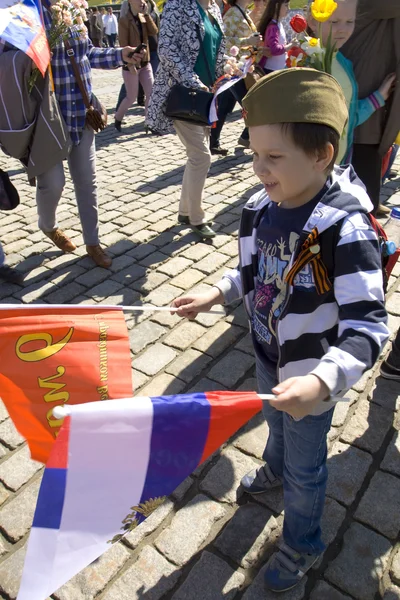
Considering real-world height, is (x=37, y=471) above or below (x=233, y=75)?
below

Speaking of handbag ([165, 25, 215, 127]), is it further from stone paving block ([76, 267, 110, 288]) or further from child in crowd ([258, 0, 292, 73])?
child in crowd ([258, 0, 292, 73])

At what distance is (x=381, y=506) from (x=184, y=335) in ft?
5.65

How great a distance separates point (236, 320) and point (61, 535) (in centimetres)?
246

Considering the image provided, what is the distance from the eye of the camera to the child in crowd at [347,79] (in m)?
2.72

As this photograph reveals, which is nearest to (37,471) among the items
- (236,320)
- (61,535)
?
(61,535)

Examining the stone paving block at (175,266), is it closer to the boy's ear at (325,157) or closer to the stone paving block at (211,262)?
the stone paving block at (211,262)

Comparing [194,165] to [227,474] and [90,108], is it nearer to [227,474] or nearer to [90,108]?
[90,108]

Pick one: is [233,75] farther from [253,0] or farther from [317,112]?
[253,0]

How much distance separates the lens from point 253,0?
741cm

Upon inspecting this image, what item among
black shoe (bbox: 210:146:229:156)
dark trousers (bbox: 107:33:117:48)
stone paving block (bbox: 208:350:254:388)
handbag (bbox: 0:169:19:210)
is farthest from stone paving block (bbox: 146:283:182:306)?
dark trousers (bbox: 107:33:117:48)

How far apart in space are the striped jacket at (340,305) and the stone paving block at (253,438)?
1.06 metres

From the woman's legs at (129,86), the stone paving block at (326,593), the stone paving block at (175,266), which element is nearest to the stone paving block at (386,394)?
the stone paving block at (326,593)

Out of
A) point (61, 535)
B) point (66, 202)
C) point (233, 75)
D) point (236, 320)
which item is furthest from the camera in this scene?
point (66, 202)

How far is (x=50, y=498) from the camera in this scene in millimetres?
1289
